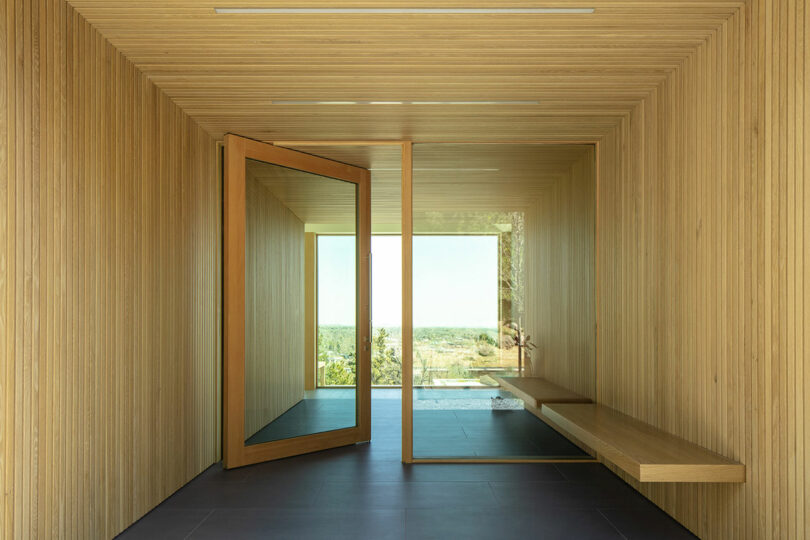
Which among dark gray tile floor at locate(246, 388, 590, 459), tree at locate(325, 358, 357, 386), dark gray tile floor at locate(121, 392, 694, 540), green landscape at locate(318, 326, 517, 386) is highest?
green landscape at locate(318, 326, 517, 386)

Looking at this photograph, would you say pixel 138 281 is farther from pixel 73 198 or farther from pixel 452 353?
pixel 452 353

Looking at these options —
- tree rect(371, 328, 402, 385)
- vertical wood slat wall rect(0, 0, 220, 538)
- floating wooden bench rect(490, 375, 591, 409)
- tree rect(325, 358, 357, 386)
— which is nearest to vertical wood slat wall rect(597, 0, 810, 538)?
floating wooden bench rect(490, 375, 591, 409)

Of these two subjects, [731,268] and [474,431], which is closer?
[731,268]

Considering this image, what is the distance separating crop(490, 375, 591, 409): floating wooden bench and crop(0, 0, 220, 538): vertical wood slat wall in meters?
2.35

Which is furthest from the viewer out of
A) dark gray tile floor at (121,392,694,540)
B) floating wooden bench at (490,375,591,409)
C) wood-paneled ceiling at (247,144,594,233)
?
wood-paneled ceiling at (247,144,594,233)

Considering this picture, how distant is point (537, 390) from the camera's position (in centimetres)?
463

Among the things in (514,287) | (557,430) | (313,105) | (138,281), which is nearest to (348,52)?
(313,105)

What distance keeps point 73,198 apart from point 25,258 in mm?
460

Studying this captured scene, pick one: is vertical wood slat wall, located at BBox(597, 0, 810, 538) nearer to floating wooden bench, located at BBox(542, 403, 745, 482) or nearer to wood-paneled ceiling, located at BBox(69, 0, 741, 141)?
floating wooden bench, located at BBox(542, 403, 745, 482)

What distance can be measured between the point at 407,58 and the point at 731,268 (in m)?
1.95

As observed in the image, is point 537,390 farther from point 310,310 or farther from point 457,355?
point 310,310

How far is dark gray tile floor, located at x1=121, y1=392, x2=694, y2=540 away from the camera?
11.0ft

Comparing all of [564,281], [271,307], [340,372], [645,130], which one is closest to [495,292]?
[564,281]

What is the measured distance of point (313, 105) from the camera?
13.3 feet
